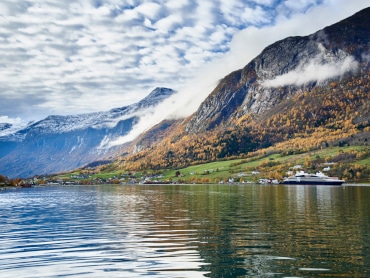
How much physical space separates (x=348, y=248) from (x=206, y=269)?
1294 cm

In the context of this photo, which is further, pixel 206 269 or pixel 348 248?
pixel 348 248

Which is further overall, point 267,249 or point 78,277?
point 267,249

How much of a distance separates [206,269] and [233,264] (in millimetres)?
2241

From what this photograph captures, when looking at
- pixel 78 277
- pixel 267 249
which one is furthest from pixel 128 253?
pixel 267 249

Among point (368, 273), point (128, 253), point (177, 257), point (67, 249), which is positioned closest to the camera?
point (368, 273)

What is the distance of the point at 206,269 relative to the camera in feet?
82.5

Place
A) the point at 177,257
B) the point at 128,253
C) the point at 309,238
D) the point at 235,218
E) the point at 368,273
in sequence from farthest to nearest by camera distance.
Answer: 1. the point at 235,218
2. the point at 309,238
3. the point at 128,253
4. the point at 177,257
5. the point at 368,273

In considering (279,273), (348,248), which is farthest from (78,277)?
(348,248)

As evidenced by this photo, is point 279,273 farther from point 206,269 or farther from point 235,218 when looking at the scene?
point 235,218

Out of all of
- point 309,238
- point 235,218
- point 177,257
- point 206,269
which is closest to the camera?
point 206,269

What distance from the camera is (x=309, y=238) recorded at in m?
36.4

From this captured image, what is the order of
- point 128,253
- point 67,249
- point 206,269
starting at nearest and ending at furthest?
point 206,269, point 128,253, point 67,249

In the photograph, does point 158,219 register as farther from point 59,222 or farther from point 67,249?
point 67,249

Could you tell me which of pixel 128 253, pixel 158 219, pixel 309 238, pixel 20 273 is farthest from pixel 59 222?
pixel 309 238
